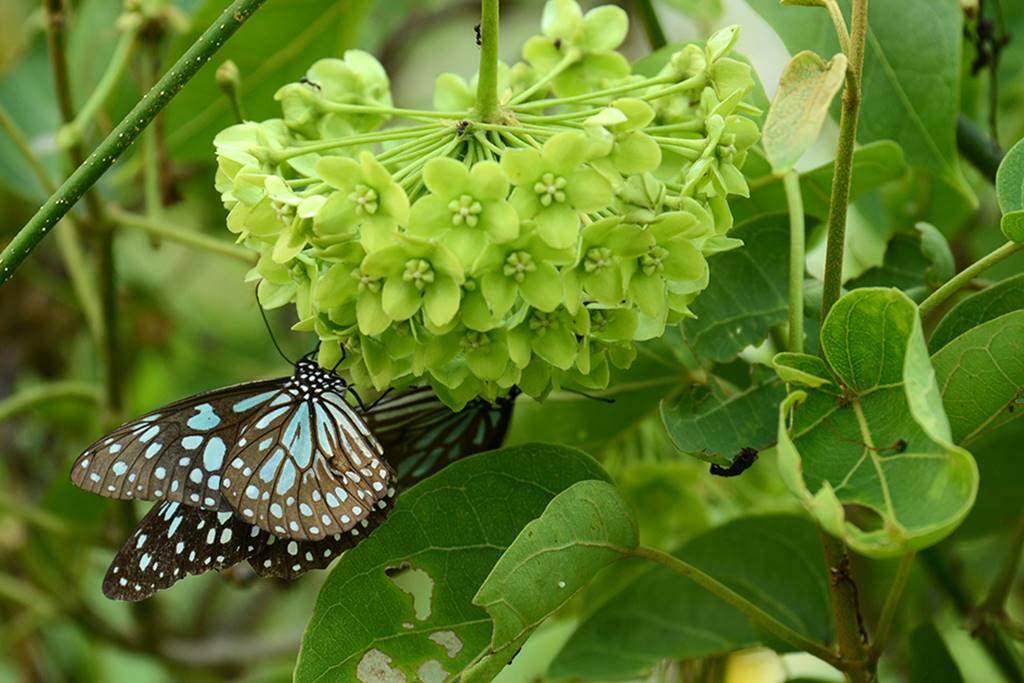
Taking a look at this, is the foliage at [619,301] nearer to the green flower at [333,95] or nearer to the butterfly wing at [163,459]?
the green flower at [333,95]

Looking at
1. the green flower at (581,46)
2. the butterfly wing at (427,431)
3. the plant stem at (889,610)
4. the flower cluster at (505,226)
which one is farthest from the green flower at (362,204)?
the plant stem at (889,610)

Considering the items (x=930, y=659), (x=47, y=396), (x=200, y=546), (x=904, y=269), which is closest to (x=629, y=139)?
(x=904, y=269)

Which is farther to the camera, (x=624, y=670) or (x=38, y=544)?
(x=38, y=544)

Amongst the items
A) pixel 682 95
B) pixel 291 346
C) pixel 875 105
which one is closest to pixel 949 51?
pixel 875 105

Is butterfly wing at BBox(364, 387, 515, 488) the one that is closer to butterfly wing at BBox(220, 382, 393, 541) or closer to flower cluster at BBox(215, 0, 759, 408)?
butterfly wing at BBox(220, 382, 393, 541)

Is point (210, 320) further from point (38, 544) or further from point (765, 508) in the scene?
point (765, 508)

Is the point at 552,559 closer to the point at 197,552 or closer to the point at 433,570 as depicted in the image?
the point at 433,570
